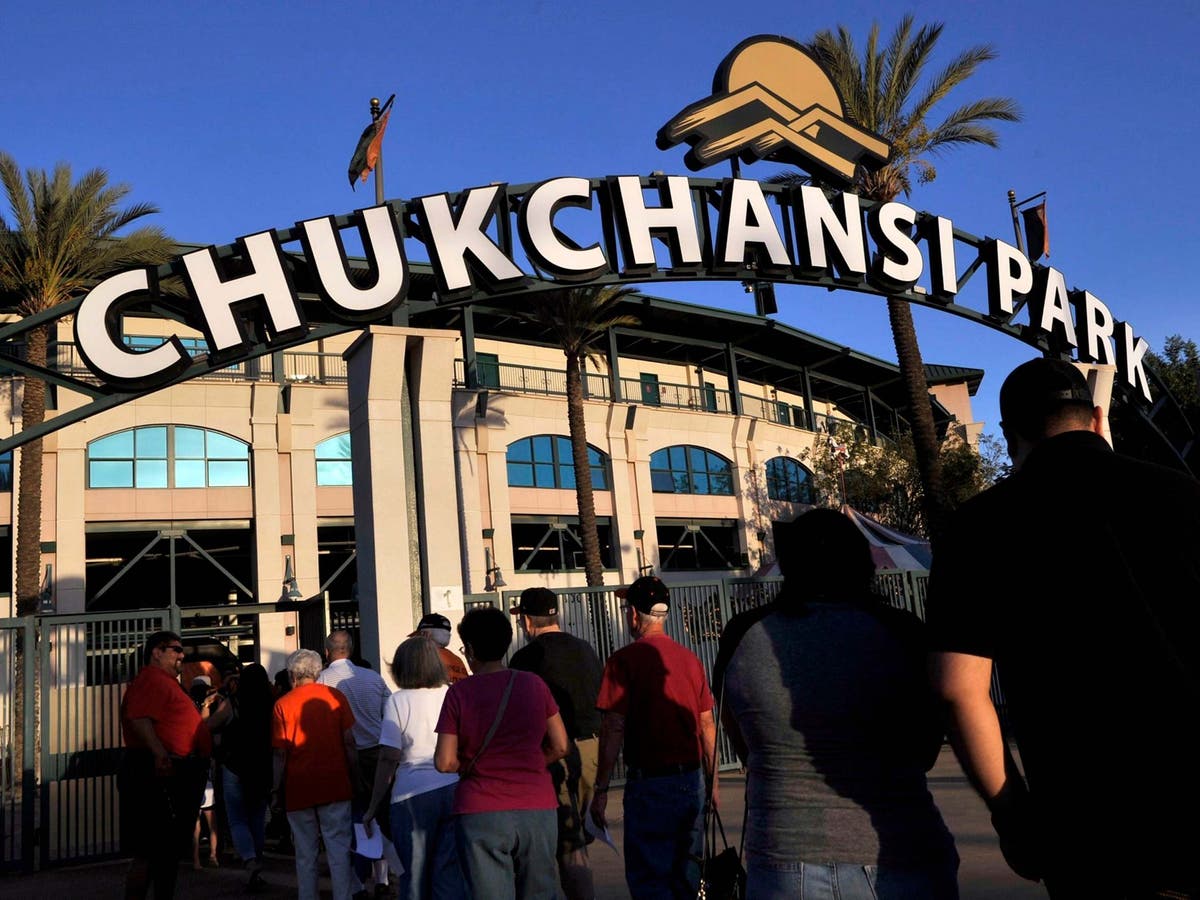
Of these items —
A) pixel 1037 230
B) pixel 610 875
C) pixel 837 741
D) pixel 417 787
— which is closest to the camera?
pixel 837 741

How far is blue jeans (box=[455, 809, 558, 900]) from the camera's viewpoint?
4.56m

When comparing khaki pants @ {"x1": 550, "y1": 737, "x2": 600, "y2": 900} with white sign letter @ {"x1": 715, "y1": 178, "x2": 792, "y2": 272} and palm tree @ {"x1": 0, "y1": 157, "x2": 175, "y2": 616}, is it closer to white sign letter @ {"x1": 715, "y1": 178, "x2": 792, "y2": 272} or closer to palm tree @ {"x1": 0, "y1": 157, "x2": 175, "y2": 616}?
white sign letter @ {"x1": 715, "y1": 178, "x2": 792, "y2": 272}

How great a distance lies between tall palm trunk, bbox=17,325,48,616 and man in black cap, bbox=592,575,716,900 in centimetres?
2197

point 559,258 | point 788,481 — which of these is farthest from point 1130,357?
point 788,481

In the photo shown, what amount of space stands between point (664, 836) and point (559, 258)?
6511mm

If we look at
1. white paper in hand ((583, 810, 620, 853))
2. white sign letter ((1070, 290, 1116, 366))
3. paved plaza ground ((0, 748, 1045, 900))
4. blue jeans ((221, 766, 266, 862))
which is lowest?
paved plaza ground ((0, 748, 1045, 900))

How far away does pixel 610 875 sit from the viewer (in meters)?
7.70

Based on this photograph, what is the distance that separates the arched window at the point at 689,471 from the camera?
37938 mm

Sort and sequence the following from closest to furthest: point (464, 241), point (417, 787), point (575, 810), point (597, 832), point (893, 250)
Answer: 1. point (417, 787)
2. point (597, 832)
3. point (575, 810)
4. point (464, 241)
5. point (893, 250)

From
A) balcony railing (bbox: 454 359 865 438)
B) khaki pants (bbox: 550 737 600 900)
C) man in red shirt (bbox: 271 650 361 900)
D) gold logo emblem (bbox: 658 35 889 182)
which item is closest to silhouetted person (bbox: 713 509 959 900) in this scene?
khaki pants (bbox: 550 737 600 900)

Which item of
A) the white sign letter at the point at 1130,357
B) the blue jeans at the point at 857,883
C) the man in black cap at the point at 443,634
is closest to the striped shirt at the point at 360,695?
the man in black cap at the point at 443,634

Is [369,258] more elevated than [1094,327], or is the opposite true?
[369,258]

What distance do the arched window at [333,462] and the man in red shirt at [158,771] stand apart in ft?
79.8

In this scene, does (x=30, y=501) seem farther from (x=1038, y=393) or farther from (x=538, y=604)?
(x=1038, y=393)
